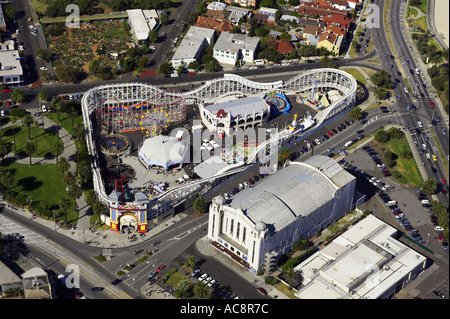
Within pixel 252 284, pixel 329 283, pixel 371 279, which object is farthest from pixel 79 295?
pixel 371 279

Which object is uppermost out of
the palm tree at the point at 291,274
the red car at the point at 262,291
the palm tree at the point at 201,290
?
the palm tree at the point at 291,274

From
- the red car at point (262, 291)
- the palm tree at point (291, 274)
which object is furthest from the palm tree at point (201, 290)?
the palm tree at point (291, 274)

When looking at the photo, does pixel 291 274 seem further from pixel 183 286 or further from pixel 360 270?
pixel 183 286

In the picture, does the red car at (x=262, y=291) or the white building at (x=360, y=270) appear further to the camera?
the red car at (x=262, y=291)

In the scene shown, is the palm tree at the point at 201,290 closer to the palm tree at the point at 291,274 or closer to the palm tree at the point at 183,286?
the palm tree at the point at 183,286

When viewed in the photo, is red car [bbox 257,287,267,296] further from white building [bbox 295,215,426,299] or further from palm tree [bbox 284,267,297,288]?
white building [bbox 295,215,426,299]

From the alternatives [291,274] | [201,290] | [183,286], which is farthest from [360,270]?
[183,286]

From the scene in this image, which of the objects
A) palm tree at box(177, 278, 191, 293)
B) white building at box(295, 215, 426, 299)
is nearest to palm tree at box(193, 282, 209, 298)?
palm tree at box(177, 278, 191, 293)
